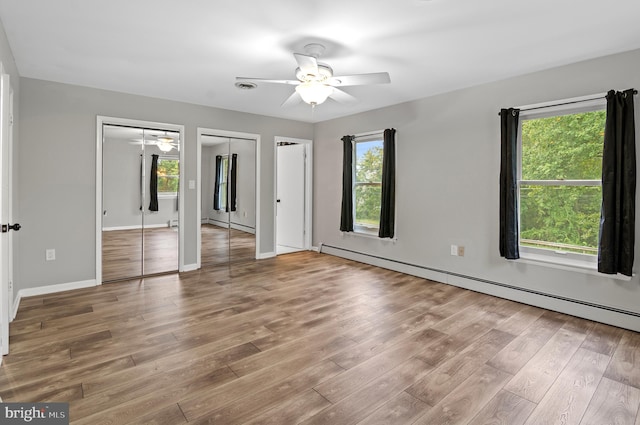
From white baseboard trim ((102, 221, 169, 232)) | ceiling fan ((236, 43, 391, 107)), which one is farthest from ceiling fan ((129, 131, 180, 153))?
ceiling fan ((236, 43, 391, 107))

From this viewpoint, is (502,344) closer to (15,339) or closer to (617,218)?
(617,218)

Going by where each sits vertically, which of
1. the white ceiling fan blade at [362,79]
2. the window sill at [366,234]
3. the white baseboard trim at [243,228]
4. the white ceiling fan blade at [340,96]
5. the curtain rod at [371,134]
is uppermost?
the curtain rod at [371,134]

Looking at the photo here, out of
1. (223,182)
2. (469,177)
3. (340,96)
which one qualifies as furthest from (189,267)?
(469,177)

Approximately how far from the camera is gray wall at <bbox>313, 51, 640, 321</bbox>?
3.14 metres

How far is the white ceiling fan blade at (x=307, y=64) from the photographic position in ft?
8.35

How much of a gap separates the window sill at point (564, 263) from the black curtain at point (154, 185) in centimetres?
445

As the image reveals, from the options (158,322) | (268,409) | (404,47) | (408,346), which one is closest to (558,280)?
(408,346)

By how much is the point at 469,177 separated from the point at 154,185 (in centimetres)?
399

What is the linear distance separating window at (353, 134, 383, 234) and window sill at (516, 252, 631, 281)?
7.13 feet

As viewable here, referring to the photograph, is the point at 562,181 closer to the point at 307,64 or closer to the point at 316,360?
the point at 307,64

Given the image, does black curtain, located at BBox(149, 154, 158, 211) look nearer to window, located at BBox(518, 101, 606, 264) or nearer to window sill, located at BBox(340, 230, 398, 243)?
window sill, located at BBox(340, 230, 398, 243)

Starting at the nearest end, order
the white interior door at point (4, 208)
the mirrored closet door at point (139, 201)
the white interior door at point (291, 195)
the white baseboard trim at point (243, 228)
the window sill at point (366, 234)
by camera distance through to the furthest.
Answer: the white interior door at point (4, 208) → the mirrored closet door at point (139, 201) → the window sill at point (366, 234) → the white baseboard trim at point (243, 228) → the white interior door at point (291, 195)

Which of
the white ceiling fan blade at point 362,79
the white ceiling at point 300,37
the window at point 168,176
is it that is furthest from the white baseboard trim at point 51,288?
the white ceiling fan blade at point 362,79

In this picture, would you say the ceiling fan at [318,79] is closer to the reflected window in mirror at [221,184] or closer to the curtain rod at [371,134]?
the curtain rod at [371,134]
